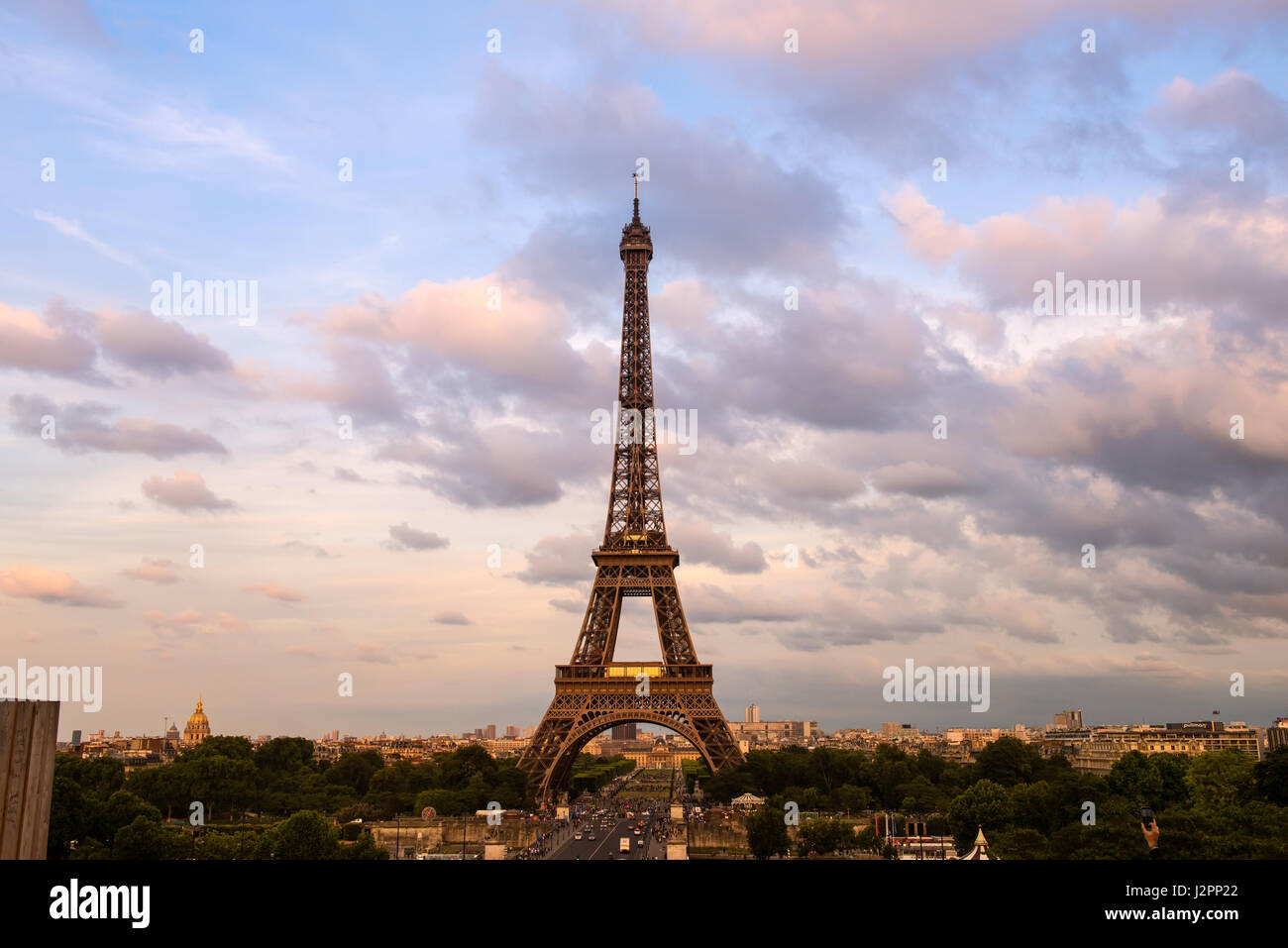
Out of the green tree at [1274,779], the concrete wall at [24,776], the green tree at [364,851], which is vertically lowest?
the green tree at [364,851]

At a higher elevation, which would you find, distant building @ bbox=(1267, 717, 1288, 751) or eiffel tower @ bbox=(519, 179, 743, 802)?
eiffel tower @ bbox=(519, 179, 743, 802)

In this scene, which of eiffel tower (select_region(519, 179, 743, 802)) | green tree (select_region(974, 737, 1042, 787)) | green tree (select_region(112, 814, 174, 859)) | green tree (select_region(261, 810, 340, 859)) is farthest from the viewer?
green tree (select_region(974, 737, 1042, 787))

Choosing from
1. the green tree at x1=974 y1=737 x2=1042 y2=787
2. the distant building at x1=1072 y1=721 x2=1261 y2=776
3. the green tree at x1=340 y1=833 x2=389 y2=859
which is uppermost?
the green tree at x1=340 y1=833 x2=389 y2=859

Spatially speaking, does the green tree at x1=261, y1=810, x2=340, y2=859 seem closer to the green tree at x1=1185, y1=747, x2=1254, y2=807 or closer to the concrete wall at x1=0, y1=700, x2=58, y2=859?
the green tree at x1=1185, y1=747, x2=1254, y2=807

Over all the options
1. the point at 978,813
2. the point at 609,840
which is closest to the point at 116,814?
the point at 609,840

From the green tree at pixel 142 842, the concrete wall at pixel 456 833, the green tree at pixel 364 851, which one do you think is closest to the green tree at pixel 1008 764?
the concrete wall at pixel 456 833

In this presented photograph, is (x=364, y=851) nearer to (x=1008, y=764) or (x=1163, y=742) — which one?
(x=1008, y=764)

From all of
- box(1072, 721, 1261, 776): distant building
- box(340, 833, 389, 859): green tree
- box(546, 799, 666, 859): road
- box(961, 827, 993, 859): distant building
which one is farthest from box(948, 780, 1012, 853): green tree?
box(1072, 721, 1261, 776): distant building

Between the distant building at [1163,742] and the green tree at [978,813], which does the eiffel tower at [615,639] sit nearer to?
the green tree at [978,813]
